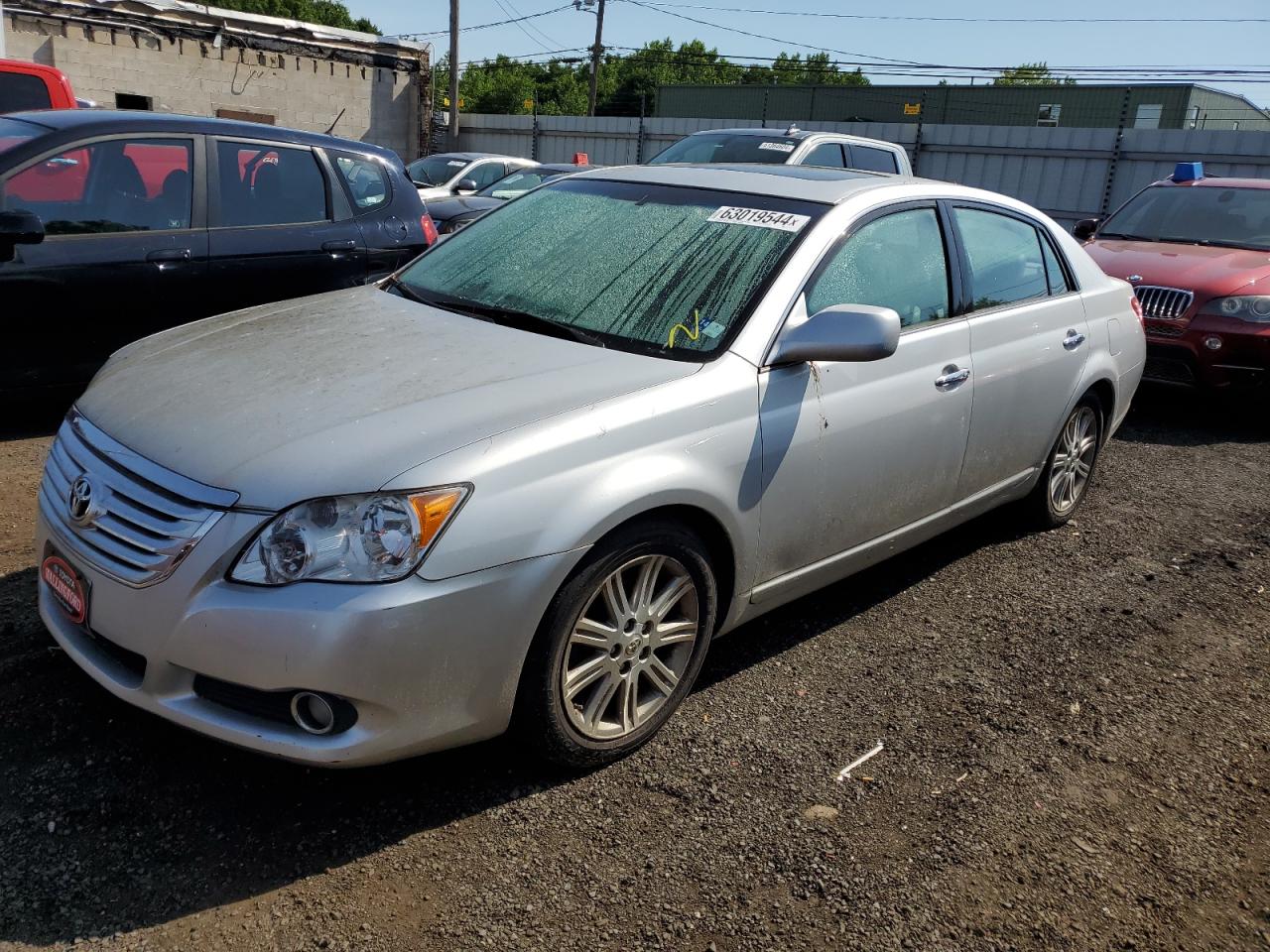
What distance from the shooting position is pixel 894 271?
3.89 m

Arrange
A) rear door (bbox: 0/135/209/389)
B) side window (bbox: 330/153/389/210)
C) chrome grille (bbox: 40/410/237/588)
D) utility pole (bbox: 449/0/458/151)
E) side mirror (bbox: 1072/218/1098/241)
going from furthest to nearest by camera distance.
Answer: utility pole (bbox: 449/0/458/151) < side mirror (bbox: 1072/218/1098/241) < side window (bbox: 330/153/389/210) < rear door (bbox: 0/135/209/389) < chrome grille (bbox: 40/410/237/588)

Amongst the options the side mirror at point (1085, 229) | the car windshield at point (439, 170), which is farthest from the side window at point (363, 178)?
the car windshield at point (439, 170)

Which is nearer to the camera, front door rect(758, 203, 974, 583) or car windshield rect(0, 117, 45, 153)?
front door rect(758, 203, 974, 583)

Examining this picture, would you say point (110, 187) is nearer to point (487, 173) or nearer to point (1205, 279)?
point (1205, 279)

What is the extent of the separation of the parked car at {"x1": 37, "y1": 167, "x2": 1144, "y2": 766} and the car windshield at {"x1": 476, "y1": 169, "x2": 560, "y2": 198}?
941 centimetres

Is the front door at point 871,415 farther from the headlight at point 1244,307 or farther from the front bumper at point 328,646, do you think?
the headlight at point 1244,307

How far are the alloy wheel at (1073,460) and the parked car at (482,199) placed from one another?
5088 mm

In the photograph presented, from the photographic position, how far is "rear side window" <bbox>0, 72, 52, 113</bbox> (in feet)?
25.8

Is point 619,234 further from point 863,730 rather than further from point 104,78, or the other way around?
point 104,78

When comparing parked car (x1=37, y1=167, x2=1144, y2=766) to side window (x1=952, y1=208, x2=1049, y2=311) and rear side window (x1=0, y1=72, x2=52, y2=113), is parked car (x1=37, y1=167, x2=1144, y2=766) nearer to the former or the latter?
side window (x1=952, y1=208, x2=1049, y2=311)

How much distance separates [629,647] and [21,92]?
7.51 metres

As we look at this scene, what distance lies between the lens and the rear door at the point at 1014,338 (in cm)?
424

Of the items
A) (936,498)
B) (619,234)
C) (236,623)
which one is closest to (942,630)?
(936,498)

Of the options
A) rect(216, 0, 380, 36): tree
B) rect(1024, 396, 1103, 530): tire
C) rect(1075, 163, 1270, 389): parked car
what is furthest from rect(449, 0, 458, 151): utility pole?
rect(216, 0, 380, 36): tree
